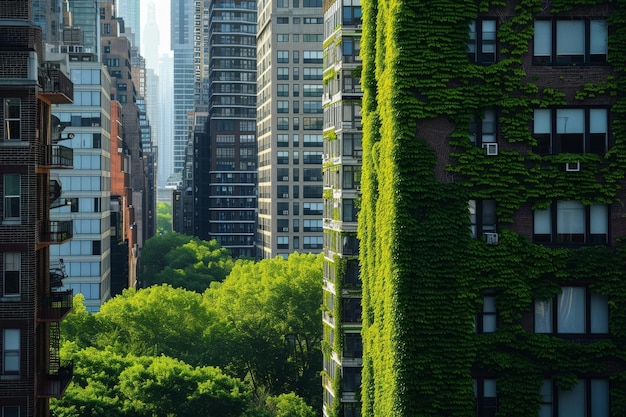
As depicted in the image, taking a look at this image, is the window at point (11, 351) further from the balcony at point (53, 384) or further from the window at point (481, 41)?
the window at point (481, 41)

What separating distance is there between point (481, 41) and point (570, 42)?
3465 millimetres

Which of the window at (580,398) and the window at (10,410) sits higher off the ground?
the window at (580,398)

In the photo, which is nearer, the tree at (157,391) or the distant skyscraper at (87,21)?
the tree at (157,391)

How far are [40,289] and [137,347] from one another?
171 ft

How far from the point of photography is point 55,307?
49.8 m

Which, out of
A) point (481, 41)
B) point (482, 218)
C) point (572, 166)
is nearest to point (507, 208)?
point (482, 218)

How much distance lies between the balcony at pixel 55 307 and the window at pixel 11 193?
447 centimetres

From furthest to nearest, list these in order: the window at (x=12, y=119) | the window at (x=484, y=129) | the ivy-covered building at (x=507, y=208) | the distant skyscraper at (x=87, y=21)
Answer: the distant skyscraper at (x=87, y=21) < the window at (x=12, y=119) < the window at (x=484, y=129) < the ivy-covered building at (x=507, y=208)

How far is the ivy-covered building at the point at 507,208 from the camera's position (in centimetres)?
4375

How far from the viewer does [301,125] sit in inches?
6678

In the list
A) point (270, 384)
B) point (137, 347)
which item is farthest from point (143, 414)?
point (270, 384)

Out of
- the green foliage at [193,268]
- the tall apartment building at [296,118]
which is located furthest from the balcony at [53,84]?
the tall apartment building at [296,118]

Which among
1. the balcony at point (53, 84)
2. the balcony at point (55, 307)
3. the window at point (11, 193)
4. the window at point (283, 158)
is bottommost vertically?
the balcony at point (55, 307)

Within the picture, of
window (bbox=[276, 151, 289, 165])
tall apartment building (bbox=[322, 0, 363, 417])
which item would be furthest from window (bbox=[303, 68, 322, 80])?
tall apartment building (bbox=[322, 0, 363, 417])
